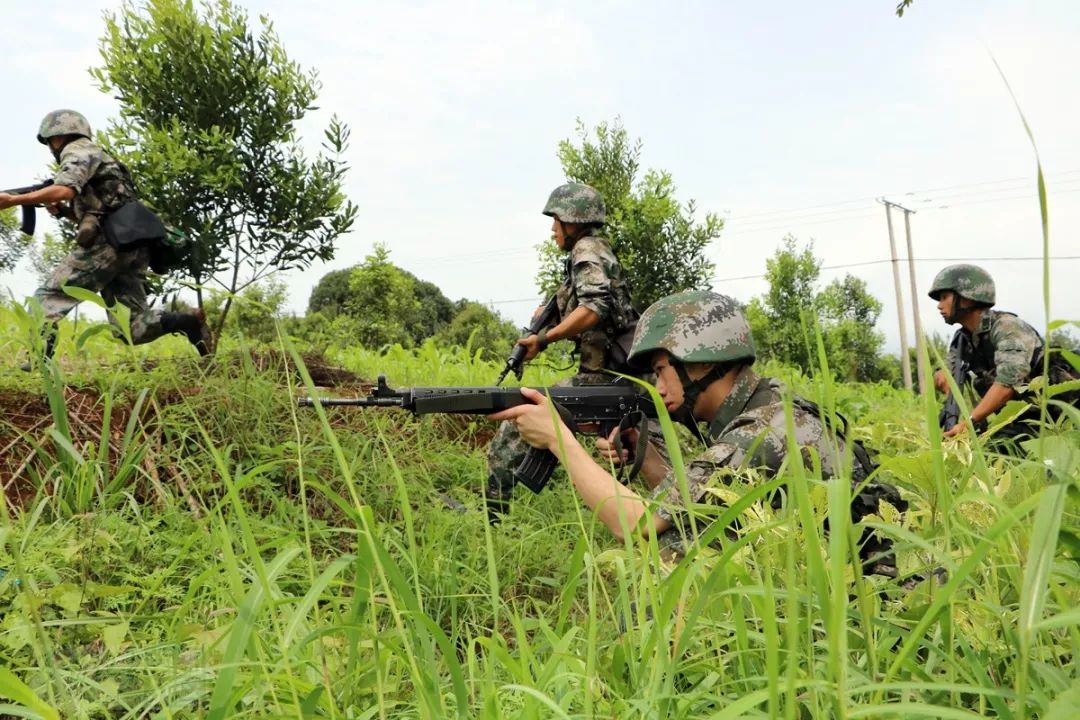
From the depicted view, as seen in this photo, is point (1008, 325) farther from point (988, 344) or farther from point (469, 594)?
point (469, 594)

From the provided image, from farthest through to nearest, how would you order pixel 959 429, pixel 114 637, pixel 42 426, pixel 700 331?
pixel 42 426 < pixel 959 429 < pixel 700 331 < pixel 114 637

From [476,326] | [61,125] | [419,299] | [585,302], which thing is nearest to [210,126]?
[61,125]

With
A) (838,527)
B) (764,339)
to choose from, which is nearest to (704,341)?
(838,527)

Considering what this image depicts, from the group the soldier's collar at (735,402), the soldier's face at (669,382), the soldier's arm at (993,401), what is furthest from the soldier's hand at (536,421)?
the soldier's arm at (993,401)

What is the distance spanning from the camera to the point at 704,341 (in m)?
2.61

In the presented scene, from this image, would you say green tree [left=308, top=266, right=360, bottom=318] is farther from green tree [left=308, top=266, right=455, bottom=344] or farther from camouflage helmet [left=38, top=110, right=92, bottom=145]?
camouflage helmet [left=38, top=110, right=92, bottom=145]

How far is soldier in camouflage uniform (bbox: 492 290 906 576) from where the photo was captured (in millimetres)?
2227

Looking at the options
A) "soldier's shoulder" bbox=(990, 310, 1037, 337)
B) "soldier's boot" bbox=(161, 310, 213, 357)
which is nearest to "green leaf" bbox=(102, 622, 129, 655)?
"soldier's boot" bbox=(161, 310, 213, 357)

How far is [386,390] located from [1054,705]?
9.09 ft

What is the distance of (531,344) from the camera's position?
4777 millimetres

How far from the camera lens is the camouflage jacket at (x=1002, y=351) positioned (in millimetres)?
5297

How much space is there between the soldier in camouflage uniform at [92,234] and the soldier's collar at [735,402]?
3767mm

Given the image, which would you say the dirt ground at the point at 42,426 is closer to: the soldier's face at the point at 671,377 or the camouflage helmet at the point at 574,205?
the soldier's face at the point at 671,377

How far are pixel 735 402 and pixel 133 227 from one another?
433 cm
